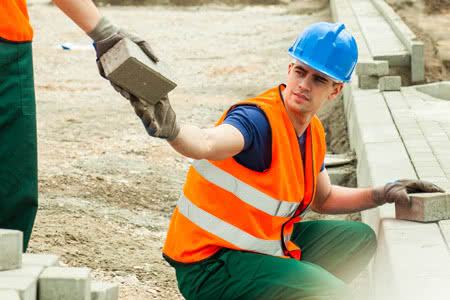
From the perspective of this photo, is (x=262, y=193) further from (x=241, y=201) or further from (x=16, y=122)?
(x=16, y=122)

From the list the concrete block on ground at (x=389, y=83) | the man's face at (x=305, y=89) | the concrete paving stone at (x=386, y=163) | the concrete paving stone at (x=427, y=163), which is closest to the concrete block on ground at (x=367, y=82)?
the concrete block on ground at (x=389, y=83)

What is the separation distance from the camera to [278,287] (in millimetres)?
3275

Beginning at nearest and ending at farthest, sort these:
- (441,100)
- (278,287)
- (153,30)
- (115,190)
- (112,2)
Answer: (278,287) → (115,190) → (441,100) → (153,30) → (112,2)

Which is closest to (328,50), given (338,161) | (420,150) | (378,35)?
(420,150)

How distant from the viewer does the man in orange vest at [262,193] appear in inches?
129

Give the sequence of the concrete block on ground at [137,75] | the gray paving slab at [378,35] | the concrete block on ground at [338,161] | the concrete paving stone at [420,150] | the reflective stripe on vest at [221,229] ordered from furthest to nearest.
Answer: the gray paving slab at [378,35]
the concrete block on ground at [338,161]
the concrete paving stone at [420,150]
the reflective stripe on vest at [221,229]
the concrete block on ground at [137,75]

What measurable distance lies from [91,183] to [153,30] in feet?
35.6

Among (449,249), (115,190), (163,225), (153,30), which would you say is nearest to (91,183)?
(115,190)

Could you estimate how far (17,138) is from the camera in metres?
3.34

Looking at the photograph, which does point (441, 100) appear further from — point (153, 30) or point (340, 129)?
point (153, 30)

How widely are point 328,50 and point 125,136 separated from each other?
4.74m

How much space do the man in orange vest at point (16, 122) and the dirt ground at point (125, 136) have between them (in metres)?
0.98

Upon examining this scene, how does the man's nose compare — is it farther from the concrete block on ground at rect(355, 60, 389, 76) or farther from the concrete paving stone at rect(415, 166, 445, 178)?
the concrete block on ground at rect(355, 60, 389, 76)

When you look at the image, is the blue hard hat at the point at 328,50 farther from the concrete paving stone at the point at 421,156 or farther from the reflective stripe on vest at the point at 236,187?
the concrete paving stone at the point at 421,156
